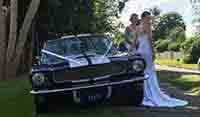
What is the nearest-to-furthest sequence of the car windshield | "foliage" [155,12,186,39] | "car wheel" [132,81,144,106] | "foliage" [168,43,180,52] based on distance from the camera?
1. "car wheel" [132,81,144,106]
2. the car windshield
3. "foliage" [168,43,180,52]
4. "foliage" [155,12,186,39]

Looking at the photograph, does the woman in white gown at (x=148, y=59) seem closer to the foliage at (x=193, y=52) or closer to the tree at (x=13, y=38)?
the tree at (x=13, y=38)

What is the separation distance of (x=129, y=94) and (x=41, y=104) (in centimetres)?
169

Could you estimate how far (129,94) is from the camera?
10078 mm

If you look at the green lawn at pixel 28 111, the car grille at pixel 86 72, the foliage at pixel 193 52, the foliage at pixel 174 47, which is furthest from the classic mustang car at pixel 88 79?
the foliage at pixel 174 47

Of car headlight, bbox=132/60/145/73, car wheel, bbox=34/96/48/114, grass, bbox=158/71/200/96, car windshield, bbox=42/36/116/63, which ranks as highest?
car windshield, bbox=42/36/116/63

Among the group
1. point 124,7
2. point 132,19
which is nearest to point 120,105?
point 132,19

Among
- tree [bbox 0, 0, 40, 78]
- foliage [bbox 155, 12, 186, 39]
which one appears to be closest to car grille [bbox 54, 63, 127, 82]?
tree [bbox 0, 0, 40, 78]

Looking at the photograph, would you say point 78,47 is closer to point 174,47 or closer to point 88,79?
point 88,79

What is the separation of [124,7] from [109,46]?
3394cm

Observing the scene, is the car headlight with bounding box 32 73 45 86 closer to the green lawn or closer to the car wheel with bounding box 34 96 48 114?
the car wheel with bounding box 34 96 48 114

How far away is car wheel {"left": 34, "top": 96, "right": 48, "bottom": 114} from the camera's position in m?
9.75

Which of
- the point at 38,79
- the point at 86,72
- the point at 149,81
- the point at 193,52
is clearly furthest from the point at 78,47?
the point at 193,52

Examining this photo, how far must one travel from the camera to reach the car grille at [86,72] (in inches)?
373

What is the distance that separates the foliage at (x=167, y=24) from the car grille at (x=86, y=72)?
354 feet
